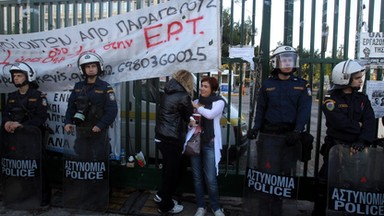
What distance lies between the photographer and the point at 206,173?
4168 millimetres

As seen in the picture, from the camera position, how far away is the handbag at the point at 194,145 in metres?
4.10

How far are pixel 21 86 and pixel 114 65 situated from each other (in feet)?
4.02

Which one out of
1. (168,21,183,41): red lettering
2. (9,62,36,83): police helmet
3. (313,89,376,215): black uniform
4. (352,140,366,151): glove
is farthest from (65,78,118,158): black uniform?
(352,140,366,151): glove

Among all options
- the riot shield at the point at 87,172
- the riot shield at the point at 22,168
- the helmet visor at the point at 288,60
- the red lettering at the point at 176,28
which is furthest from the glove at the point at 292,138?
the riot shield at the point at 22,168

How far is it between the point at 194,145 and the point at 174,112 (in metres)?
0.45

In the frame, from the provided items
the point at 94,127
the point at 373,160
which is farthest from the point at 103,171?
the point at 373,160

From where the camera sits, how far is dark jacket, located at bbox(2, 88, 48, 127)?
14.7 ft

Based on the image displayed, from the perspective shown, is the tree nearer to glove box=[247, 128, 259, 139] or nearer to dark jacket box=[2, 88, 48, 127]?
glove box=[247, 128, 259, 139]

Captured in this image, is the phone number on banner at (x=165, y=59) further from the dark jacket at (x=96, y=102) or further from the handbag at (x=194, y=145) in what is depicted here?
the handbag at (x=194, y=145)

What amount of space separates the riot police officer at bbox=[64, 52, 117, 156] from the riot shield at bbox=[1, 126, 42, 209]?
551 mm

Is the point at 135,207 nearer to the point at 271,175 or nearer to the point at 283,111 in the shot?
the point at 271,175

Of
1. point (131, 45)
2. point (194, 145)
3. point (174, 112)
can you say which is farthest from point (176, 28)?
point (194, 145)

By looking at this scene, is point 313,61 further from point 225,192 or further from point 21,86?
point 21,86

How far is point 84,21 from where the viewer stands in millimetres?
4840
